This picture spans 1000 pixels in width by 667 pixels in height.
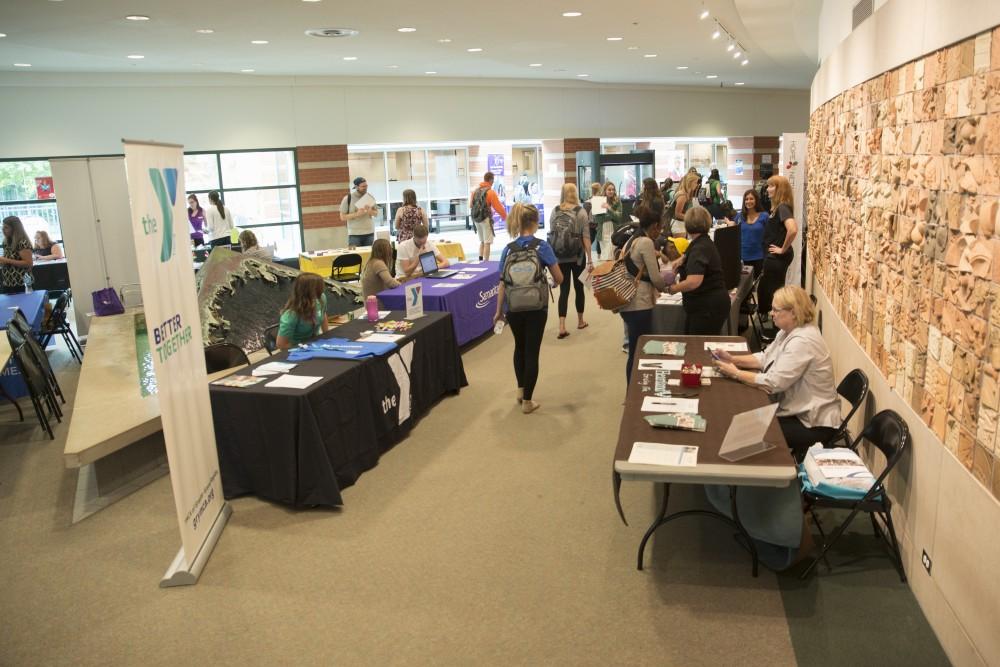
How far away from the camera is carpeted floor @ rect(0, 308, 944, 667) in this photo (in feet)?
10.4

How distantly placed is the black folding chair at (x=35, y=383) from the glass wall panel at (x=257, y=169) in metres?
7.20

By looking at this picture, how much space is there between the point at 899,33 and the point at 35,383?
6123 millimetres

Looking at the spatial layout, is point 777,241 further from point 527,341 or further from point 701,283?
point 527,341

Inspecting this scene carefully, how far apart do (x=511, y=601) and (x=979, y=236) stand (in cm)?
235

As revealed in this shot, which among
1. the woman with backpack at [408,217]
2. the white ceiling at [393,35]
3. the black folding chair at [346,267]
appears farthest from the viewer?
the woman with backpack at [408,217]

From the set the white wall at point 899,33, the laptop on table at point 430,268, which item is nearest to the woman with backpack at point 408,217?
the laptop on table at point 430,268

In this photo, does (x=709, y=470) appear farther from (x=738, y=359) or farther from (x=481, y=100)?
(x=481, y=100)

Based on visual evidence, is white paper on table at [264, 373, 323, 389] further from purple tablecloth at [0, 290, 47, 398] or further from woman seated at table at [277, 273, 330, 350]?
purple tablecloth at [0, 290, 47, 398]

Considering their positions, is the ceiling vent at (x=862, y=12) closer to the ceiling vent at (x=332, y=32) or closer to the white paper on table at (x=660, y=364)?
the white paper on table at (x=660, y=364)

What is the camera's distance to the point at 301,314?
544 cm

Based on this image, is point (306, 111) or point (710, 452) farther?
point (306, 111)

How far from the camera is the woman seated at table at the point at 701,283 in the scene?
5.60 meters

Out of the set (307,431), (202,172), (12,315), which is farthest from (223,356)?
(202,172)

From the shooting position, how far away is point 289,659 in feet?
10.4
